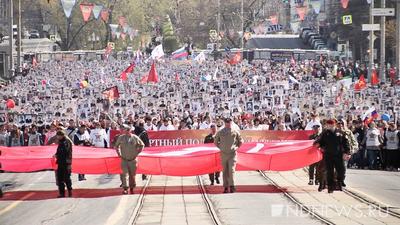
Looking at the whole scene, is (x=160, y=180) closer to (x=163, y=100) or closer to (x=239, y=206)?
(x=239, y=206)

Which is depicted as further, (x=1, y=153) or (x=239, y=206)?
(x=1, y=153)

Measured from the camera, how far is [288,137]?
30.5 meters

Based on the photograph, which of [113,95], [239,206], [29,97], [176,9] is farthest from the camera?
[176,9]

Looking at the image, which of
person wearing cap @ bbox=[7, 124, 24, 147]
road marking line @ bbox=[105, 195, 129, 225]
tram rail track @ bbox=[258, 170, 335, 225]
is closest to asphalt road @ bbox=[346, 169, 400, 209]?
tram rail track @ bbox=[258, 170, 335, 225]

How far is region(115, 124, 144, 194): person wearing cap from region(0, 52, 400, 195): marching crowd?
4.37 ft

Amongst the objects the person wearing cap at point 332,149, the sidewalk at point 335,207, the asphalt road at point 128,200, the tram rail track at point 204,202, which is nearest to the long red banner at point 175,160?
the asphalt road at point 128,200

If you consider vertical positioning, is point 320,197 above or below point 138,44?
below

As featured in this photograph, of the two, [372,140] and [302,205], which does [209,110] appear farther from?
[302,205]

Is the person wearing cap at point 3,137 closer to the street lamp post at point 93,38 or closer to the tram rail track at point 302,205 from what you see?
the tram rail track at point 302,205

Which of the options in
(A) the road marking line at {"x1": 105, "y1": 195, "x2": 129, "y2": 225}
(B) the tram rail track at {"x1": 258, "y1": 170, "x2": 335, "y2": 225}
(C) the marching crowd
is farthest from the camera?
(C) the marching crowd

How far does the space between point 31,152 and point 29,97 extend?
20.9 metres

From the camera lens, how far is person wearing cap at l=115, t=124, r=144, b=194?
22.5 m

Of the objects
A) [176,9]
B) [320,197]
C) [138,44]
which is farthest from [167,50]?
[320,197]

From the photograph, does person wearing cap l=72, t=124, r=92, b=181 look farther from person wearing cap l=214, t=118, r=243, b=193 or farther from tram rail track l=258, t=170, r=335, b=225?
person wearing cap l=214, t=118, r=243, b=193
